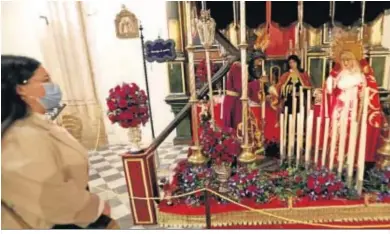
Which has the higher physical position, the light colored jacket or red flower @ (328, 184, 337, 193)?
the light colored jacket

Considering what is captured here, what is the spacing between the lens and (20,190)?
1280mm

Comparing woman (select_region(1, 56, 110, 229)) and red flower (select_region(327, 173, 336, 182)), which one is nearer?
woman (select_region(1, 56, 110, 229))

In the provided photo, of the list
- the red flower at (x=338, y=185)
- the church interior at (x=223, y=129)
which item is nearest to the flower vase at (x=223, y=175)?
the church interior at (x=223, y=129)

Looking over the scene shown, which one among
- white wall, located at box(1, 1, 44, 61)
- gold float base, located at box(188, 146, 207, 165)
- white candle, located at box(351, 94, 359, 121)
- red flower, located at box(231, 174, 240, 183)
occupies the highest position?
white wall, located at box(1, 1, 44, 61)

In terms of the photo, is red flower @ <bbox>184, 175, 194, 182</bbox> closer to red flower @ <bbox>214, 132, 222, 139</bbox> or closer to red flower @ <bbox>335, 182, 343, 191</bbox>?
red flower @ <bbox>214, 132, 222, 139</bbox>

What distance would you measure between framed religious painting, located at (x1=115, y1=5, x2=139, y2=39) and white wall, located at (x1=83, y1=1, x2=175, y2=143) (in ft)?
0.08

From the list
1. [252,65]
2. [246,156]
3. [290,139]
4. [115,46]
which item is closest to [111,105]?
[115,46]

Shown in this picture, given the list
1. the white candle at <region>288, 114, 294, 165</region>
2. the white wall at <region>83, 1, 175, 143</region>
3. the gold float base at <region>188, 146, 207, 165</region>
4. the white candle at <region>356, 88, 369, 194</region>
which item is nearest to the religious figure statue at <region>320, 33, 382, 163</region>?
the white candle at <region>356, 88, 369, 194</region>

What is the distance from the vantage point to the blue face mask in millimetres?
1290

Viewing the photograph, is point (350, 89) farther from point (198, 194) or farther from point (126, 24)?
point (126, 24)

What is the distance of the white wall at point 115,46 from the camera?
2.06m

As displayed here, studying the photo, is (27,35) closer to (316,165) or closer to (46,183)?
(46,183)

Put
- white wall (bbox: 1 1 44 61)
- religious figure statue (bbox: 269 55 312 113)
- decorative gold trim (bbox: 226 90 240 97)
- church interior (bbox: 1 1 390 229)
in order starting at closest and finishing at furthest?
white wall (bbox: 1 1 44 61) < church interior (bbox: 1 1 390 229) < religious figure statue (bbox: 269 55 312 113) < decorative gold trim (bbox: 226 90 240 97)

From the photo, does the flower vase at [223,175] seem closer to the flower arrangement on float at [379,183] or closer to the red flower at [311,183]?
the red flower at [311,183]
